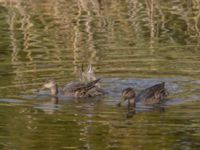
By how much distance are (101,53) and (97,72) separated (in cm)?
136

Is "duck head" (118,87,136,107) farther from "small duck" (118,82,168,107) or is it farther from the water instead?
the water

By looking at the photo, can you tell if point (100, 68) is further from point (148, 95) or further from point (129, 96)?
point (129, 96)

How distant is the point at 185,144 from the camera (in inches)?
424

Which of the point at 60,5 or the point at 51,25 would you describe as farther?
the point at 60,5

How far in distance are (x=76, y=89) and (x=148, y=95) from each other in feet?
4.08

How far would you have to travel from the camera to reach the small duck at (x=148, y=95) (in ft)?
43.1

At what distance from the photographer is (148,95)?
13.3 meters

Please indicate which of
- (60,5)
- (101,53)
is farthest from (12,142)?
(60,5)

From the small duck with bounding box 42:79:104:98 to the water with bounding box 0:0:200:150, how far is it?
15 centimetres

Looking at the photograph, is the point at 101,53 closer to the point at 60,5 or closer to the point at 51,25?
the point at 51,25

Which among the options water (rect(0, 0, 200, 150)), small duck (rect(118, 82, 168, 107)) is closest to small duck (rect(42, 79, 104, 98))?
water (rect(0, 0, 200, 150))

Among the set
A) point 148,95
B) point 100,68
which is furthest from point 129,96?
point 100,68

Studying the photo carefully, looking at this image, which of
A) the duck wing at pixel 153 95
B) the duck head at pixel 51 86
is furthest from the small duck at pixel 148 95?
the duck head at pixel 51 86

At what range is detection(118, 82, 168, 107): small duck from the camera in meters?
13.1
